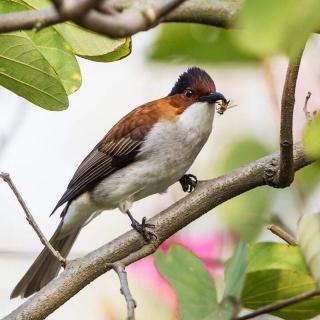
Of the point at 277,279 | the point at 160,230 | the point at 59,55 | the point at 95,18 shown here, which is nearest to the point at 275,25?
the point at 95,18

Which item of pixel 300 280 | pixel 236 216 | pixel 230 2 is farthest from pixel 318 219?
pixel 236 216

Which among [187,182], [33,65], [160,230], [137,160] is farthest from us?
[137,160]

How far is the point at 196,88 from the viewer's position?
3.78 metres

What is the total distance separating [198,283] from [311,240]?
24 cm

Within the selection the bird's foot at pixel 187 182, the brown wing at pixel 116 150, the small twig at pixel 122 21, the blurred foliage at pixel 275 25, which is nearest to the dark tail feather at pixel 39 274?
the brown wing at pixel 116 150

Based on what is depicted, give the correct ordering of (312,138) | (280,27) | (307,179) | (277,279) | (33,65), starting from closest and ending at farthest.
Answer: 1. (280,27)
2. (312,138)
3. (277,279)
4. (33,65)
5. (307,179)

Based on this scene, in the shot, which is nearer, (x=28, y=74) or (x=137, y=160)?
(x=28, y=74)

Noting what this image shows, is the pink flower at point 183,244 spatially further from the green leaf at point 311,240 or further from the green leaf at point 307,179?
the green leaf at point 311,240

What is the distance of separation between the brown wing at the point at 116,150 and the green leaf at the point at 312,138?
287cm

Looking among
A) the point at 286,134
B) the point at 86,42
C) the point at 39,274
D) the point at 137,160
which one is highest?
the point at 86,42

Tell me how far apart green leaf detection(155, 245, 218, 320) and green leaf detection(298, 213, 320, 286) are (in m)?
0.19

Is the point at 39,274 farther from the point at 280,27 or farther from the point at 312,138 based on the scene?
the point at 280,27

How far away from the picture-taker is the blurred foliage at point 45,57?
1.70 metres

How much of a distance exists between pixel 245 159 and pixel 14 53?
1.00 metres
